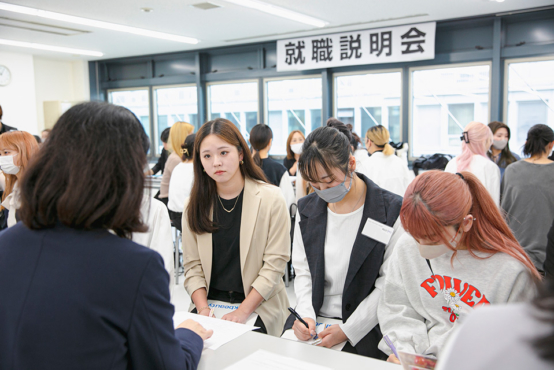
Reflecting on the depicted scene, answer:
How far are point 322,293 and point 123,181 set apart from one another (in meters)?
1.09

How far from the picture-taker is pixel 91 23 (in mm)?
6387

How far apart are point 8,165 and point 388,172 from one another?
9.74 feet

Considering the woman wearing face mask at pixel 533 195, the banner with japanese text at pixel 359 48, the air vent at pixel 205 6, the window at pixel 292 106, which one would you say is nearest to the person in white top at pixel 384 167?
the woman wearing face mask at pixel 533 195

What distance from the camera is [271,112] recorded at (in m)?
8.49

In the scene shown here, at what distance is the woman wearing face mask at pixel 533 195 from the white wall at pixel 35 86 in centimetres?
747

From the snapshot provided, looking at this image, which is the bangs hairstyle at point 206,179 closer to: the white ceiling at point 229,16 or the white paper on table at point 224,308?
the white paper on table at point 224,308

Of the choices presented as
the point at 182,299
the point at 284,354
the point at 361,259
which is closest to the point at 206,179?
the point at 361,259

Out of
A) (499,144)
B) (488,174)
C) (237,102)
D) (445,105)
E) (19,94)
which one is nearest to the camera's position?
(488,174)

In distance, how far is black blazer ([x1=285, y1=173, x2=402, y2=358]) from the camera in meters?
1.70

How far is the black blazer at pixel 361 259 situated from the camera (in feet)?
5.57

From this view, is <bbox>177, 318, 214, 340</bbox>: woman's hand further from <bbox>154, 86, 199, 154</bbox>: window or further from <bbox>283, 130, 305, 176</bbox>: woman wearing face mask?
<bbox>154, 86, 199, 154</bbox>: window

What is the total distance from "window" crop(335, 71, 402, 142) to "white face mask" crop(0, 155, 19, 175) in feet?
18.7

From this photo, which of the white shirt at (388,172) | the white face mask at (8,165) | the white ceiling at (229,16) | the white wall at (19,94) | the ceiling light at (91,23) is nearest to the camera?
the white face mask at (8,165)

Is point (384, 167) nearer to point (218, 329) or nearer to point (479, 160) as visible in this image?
point (479, 160)
